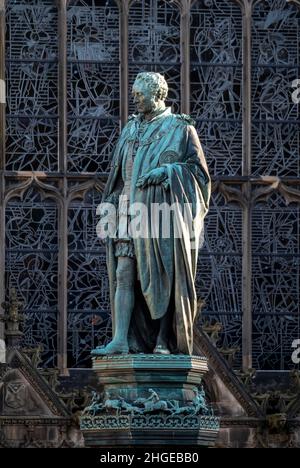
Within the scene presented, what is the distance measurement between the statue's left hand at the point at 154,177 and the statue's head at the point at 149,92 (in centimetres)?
54

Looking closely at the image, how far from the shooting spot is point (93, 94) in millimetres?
30516

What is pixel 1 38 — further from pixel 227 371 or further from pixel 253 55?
pixel 227 371

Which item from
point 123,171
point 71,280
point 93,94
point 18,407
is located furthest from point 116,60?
point 123,171

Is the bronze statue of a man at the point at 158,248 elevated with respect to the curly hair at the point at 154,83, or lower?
lower

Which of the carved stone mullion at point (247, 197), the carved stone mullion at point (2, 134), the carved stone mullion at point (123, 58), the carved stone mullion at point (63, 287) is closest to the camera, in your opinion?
the carved stone mullion at point (63, 287)

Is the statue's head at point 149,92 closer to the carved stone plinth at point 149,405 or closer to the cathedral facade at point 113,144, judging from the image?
the carved stone plinth at point 149,405

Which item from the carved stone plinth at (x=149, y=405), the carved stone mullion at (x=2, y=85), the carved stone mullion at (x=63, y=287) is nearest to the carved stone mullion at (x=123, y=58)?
the carved stone mullion at (x=63, y=287)

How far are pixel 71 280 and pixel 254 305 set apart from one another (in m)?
2.26

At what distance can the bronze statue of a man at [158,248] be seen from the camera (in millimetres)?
14750

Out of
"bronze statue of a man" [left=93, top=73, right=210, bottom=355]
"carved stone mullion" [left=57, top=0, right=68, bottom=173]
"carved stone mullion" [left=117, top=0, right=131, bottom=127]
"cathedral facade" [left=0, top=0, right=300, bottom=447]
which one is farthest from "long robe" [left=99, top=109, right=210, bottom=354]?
"carved stone mullion" [left=117, top=0, right=131, bottom=127]

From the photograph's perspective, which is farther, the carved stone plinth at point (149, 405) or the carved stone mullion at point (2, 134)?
the carved stone mullion at point (2, 134)

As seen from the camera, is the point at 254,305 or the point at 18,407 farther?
the point at 254,305

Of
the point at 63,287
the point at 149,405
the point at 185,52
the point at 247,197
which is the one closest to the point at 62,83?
the point at 185,52

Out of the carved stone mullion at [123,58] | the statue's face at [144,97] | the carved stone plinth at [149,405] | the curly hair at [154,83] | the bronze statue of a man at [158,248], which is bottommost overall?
the carved stone plinth at [149,405]
